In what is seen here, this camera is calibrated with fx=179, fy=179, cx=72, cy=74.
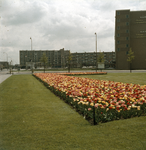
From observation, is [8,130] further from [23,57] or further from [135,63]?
[23,57]

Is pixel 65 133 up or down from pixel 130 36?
down

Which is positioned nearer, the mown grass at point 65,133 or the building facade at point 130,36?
the mown grass at point 65,133

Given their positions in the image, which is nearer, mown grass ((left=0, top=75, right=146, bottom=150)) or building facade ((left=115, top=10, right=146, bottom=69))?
mown grass ((left=0, top=75, right=146, bottom=150))

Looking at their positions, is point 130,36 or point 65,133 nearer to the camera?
point 65,133

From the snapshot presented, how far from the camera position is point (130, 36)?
7262cm

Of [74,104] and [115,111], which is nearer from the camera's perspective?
[115,111]

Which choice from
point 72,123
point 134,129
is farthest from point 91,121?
point 134,129

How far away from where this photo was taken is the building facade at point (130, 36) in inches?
2790

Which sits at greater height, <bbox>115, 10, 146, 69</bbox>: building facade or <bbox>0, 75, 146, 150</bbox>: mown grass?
<bbox>115, 10, 146, 69</bbox>: building facade

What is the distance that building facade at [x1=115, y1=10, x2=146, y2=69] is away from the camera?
70875mm

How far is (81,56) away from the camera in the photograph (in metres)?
143

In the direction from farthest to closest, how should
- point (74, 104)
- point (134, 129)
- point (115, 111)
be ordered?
point (74, 104) → point (115, 111) → point (134, 129)

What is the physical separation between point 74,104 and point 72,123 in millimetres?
2051

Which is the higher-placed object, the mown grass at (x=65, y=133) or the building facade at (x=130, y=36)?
the building facade at (x=130, y=36)
